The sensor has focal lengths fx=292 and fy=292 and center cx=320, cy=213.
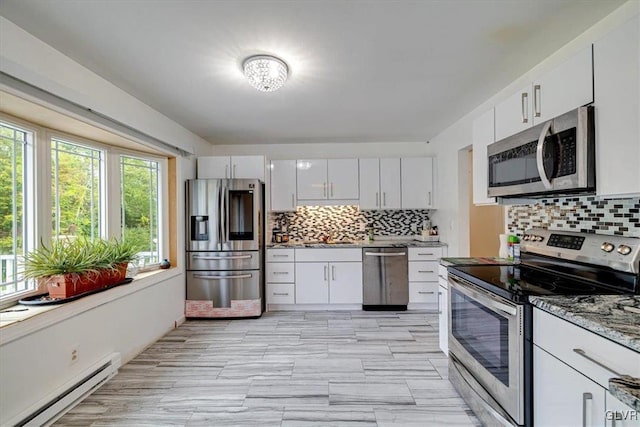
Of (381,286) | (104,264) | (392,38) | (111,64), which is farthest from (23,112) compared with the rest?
(381,286)

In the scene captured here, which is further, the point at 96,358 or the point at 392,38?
the point at 96,358

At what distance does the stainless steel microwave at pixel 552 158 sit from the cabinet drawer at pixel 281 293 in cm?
277

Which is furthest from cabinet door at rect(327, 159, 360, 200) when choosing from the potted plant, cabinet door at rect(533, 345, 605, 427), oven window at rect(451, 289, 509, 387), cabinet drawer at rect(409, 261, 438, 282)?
cabinet door at rect(533, 345, 605, 427)

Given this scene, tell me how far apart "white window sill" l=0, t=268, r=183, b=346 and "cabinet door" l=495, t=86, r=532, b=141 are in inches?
126

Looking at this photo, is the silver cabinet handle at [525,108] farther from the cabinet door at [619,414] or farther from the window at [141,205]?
the window at [141,205]

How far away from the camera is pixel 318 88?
→ 246 centimetres

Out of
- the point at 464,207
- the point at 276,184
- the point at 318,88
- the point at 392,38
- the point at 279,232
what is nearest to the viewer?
the point at 392,38

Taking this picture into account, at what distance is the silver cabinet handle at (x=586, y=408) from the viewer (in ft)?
3.41

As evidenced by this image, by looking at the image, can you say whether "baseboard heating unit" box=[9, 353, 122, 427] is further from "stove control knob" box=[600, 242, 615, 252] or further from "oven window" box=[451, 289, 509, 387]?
"stove control knob" box=[600, 242, 615, 252]

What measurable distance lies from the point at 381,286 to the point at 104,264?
2991mm

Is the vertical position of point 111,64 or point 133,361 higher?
point 111,64

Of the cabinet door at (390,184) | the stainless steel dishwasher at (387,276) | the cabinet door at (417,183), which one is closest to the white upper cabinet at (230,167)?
the cabinet door at (390,184)

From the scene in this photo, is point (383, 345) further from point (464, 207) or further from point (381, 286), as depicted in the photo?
point (464, 207)

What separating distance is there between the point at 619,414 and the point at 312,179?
3546 mm
